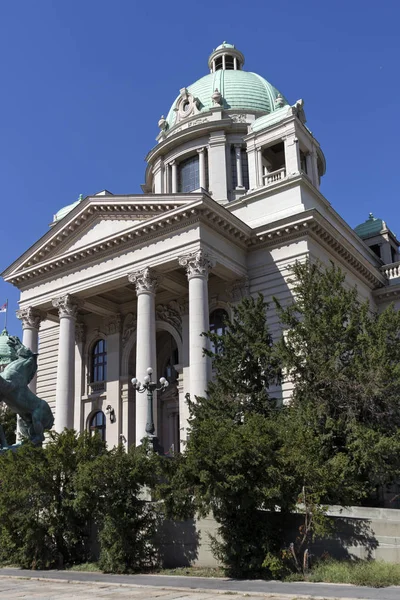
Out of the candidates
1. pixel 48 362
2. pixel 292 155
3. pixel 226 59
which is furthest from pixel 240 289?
pixel 226 59

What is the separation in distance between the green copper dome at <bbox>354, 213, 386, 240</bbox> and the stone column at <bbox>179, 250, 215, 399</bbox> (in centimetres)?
2017

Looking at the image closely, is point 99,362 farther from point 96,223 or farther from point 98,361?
point 96,223

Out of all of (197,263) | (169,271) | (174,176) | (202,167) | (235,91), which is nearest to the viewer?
(197,263)

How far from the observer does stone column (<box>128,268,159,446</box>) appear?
27844 mm

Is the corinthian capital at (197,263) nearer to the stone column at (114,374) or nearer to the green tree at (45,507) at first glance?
the stone column at (114,374)

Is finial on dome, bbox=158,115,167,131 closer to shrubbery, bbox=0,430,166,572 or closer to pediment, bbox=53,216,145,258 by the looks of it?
pediment, bbox=53,216,145,258

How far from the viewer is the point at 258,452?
1375 centimetres

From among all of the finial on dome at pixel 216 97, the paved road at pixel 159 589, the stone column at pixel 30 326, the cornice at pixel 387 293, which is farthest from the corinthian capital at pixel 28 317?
the finial on dome at pixel 216 97

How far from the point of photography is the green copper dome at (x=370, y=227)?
44906mm

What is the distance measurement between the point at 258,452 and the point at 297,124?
84.6ft

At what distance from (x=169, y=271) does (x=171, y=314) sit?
4.99 metres

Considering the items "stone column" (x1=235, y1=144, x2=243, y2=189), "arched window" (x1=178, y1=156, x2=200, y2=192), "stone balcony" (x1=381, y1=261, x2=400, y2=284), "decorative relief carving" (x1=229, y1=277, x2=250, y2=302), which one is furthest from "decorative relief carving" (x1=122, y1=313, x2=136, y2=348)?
"stone balcony" (x1=381, y1=261, x2=400, y2=284)

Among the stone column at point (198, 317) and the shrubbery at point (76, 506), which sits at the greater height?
the stone column at point (198, 317)

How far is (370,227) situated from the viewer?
4581 centimetres
